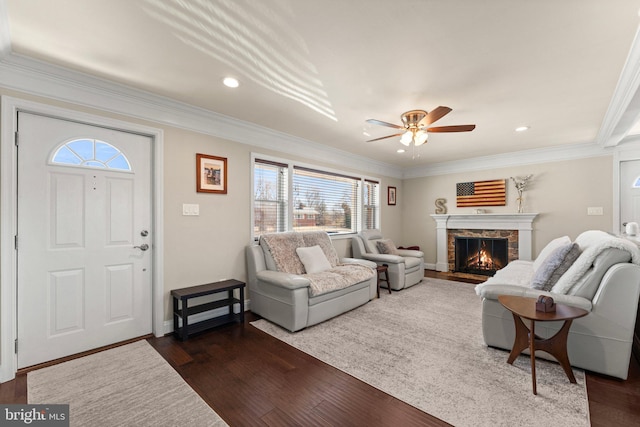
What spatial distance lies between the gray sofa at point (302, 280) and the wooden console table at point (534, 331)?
1776mm

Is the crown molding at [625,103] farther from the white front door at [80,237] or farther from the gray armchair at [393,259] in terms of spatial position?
the white front door at [80,237]

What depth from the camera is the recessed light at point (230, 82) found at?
8.16 feet

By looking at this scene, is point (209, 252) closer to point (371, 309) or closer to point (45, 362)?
point (45, 362)

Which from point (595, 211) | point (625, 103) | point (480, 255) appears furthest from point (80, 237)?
point (595, 211)

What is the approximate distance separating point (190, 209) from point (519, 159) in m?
5.86

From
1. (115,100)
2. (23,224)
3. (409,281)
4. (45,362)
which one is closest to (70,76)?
(115,100)

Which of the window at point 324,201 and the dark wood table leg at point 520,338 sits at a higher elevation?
the window at point 324,201

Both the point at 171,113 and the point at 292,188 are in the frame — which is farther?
the point at 292,188

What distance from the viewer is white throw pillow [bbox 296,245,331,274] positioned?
380 centimetres

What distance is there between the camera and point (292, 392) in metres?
2.00

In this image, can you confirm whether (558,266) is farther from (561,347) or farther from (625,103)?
(625,103)

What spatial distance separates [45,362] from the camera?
7.77 ft

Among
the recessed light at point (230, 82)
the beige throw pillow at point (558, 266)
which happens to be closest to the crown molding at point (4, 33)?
the recessed light at point (230, 82)

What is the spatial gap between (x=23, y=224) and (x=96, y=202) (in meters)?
0.51
